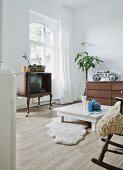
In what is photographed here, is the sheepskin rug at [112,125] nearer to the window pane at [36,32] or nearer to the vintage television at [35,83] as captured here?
the vintage television at [35,83]

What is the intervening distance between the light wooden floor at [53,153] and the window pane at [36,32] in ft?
8.87

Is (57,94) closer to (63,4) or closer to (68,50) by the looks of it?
(68,50)

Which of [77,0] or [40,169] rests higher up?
[77,0]

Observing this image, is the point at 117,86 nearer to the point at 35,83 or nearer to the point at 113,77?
the point at 113,77

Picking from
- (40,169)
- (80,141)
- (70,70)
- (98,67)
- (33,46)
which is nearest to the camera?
(40,169)

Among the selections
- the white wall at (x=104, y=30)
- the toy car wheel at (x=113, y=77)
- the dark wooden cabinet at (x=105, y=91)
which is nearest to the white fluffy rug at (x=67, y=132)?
the dark wooden cabinet at (x=105, y=91)

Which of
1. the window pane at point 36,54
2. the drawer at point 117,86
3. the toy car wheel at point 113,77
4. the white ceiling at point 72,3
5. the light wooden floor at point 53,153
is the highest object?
the white ceiling at point 72,3

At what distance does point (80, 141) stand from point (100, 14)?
3.70 metres

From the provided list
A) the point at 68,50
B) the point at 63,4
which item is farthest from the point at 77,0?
the point at 68,50

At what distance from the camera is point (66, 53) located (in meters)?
4.80

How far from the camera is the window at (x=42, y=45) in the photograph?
4.29m

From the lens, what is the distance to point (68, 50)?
4.84 meters

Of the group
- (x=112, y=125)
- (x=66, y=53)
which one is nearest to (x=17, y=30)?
(x=66, y=53)

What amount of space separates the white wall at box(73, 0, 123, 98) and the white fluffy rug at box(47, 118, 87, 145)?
91.8 inches
